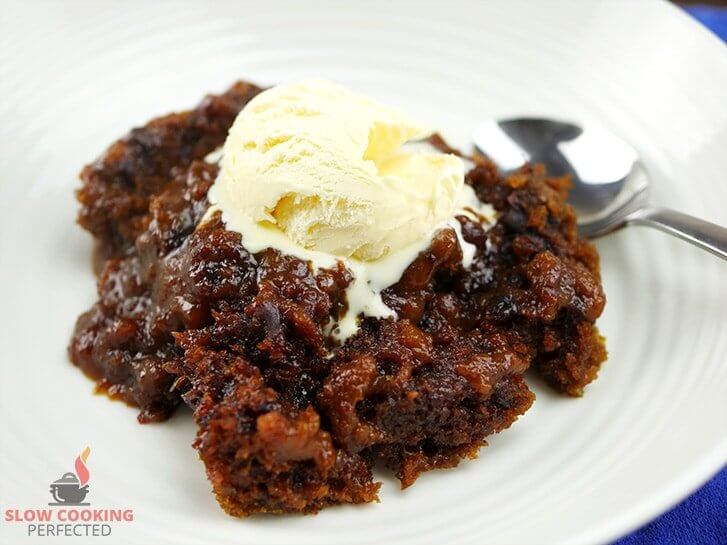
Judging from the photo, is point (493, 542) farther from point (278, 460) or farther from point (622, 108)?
point (622, 108)

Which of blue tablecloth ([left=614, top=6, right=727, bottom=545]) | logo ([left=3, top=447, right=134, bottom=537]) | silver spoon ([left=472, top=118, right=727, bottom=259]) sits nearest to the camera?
logo ([left=3, top=447, right=134, bottom=537])

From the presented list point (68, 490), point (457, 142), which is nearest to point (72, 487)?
point (68, 490)

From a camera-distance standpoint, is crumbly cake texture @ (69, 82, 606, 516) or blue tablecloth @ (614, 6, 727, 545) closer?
crumbly cake texture @ (69, 82, 606, 516)

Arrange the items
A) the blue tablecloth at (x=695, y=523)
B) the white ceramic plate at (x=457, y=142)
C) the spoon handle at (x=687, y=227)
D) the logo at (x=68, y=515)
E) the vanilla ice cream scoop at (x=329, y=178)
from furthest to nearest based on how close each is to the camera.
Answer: the spoon handle at (x=687, y=227) → the vanilla ice cream scoop at (x=329, y=178) → the blue tablecloth at (x=695, y=523) → the white ceramic plate at (x=457, y=142) → the logo at (x=68, y=515)

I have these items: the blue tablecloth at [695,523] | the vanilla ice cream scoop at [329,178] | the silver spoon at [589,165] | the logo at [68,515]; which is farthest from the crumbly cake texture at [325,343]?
the blue tablecloth at [695,523]

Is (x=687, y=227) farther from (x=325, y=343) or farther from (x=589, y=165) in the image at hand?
(x=325, y=343)

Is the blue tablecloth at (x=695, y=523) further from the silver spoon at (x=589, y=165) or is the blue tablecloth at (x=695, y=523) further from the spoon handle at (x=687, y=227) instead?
the silver spoon at (x=589, y=165)

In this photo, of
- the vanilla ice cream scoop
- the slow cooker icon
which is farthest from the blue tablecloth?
the slow cooker icon

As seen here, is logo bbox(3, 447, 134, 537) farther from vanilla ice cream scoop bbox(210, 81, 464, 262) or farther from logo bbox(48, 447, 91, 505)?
vanilla ice cream scoop bbox(210, 81, 464, 262)
